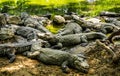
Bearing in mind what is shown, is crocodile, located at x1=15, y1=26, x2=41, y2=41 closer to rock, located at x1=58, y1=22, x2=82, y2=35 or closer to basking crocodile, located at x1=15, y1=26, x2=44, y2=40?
basking crocodile, located at x1=15, y1=26, x2=44, y2=40

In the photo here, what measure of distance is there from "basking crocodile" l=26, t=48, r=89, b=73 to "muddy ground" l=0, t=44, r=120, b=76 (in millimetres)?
112

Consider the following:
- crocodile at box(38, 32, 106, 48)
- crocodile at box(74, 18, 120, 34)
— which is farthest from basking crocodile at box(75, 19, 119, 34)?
crocodile at box(38, 32, 106, 48)

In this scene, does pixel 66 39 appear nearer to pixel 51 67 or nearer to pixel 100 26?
pixel 51 67

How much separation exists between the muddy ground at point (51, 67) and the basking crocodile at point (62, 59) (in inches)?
4.4

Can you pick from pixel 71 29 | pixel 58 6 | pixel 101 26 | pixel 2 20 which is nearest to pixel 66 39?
pixel 71 29

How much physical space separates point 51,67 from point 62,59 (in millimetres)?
339

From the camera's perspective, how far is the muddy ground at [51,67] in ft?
25.1

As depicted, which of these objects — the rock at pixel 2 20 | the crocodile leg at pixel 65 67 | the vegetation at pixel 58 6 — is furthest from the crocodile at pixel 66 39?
the vegetation at pixel 58 6

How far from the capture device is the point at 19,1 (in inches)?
903

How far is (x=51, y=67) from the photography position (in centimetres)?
802

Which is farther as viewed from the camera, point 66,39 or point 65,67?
point 66,39

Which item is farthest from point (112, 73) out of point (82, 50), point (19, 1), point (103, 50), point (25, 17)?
point (19, 1)

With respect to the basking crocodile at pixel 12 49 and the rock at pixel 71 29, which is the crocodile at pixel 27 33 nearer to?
the rock at pixel 71 29

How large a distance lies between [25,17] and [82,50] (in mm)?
5430
